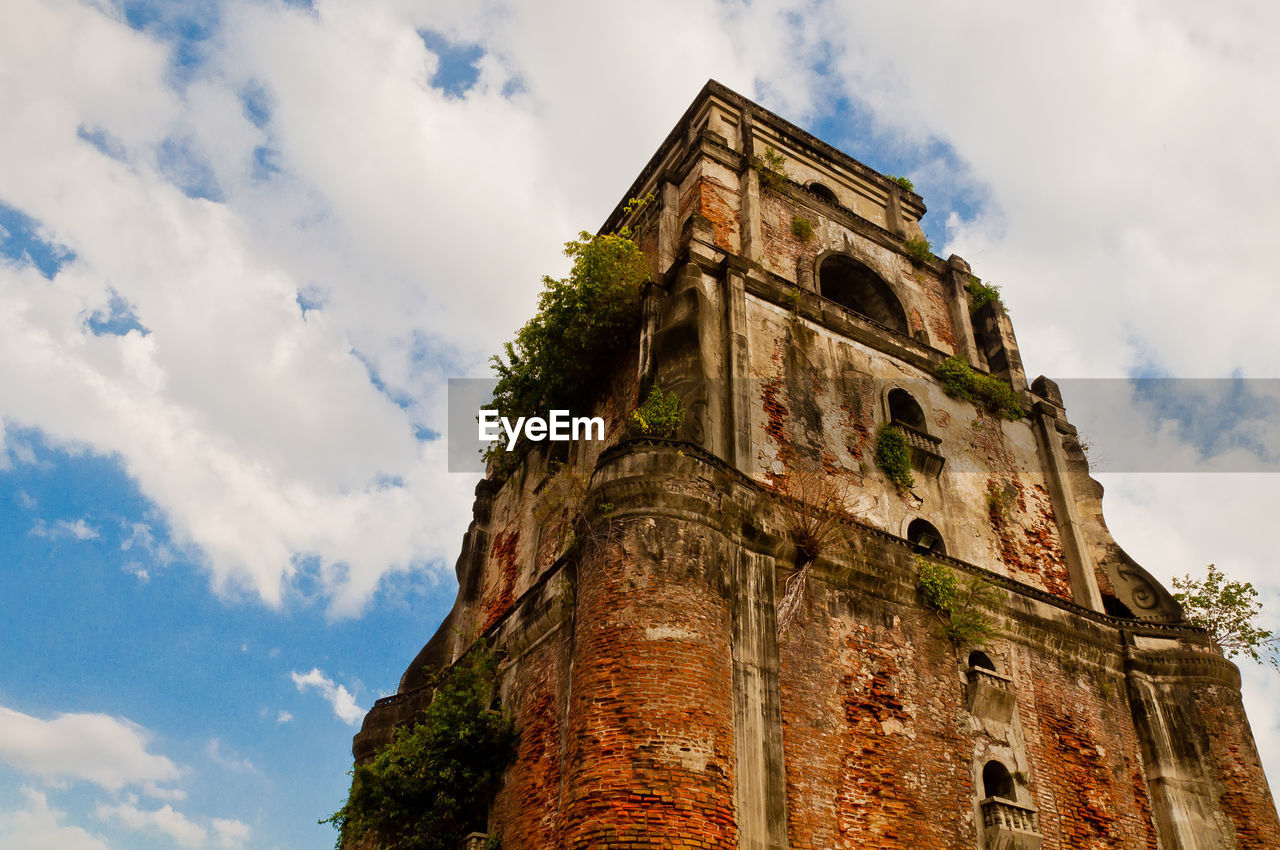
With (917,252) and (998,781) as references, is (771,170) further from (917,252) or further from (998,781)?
(998,781)

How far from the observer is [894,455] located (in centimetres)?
1337

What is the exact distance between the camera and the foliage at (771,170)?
54.0 ft

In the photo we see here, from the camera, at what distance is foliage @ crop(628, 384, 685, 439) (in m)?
11.2

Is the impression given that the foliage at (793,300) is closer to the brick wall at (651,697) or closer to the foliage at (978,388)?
the foliage at (978,388)

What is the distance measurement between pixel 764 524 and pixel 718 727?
2.64 m

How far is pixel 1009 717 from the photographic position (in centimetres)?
1152

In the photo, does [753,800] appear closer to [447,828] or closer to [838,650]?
[838,650]

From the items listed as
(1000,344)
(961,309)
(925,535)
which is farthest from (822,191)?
(925,535)

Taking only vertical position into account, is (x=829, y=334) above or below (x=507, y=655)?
above

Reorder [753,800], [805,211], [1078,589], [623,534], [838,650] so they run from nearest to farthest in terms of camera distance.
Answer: [753,800]
[623,534]
[838,650]
[1078,589]
[805,211]

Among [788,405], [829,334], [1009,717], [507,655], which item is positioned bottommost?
[1009,717]

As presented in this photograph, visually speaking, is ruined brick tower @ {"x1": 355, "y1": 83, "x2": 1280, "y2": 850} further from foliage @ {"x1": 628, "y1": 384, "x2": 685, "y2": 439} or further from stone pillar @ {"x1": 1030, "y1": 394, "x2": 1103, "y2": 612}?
foliage @ {"x1": 628, "y1": 384, "x2": 685, "y2": 439}

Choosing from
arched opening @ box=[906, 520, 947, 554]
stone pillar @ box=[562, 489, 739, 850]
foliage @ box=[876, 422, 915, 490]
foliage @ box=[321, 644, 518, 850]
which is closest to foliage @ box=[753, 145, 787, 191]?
foliage @ box=[876, 422, 915, 490]

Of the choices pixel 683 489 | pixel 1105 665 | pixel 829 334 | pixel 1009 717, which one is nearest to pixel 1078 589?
pixel 1105 665
